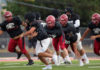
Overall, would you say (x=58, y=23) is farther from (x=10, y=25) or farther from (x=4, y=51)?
(x=4, y=51)

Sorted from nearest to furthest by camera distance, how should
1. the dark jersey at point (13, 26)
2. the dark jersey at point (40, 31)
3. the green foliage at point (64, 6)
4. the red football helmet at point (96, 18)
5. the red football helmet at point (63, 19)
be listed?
the dark jersey at point (40, 31) < the red football helmet at point (96, 18) < the red football helmet at point (63, 19) < the dark jersey at point (13, 26) < the green foliage at point (64, 6)

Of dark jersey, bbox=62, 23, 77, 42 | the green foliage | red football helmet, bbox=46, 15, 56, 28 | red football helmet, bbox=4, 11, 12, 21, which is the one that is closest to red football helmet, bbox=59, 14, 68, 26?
dark jersey, bbox=62, 23, 77, 42

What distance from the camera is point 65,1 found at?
129ft

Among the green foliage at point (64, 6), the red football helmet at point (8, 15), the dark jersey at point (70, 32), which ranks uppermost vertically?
the green foliage at point (64, 6)

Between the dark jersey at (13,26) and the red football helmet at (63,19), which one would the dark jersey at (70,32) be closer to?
the red football helmet at (63,19)

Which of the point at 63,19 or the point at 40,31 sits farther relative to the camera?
the point at 63,19

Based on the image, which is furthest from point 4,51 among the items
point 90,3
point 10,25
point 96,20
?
point 96,20

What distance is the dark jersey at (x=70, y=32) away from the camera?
1319cm

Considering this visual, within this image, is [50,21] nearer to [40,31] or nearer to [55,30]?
[40,31]

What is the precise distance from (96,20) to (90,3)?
81.1ft

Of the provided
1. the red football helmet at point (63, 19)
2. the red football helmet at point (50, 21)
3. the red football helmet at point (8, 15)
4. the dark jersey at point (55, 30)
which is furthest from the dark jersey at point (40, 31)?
the red football helmet at point (8, 15)

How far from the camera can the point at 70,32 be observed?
13.4 metres

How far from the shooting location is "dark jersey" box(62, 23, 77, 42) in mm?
13188

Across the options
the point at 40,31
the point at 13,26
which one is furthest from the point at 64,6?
the point at 40,31
